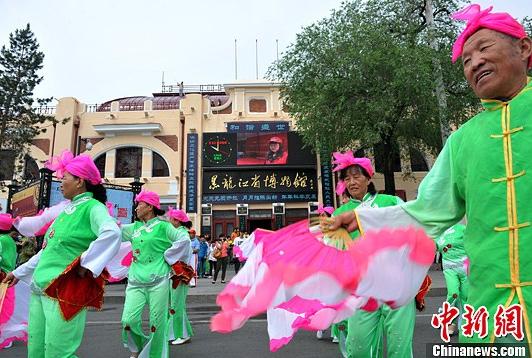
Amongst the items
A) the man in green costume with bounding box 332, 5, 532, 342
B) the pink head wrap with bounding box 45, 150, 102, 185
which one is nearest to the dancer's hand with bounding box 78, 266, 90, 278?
the pink head wrap with bounding box 45, 150, 102, 185

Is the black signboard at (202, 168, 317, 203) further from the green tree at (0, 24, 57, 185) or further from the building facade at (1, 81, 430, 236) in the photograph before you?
the green tree at (0, 24, 57, 185)

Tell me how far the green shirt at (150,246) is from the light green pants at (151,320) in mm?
119

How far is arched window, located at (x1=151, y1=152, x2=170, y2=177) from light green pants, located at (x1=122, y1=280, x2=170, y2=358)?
66.9ft

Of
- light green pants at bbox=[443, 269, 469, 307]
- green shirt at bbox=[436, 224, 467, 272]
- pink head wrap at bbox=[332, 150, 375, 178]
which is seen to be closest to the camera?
pink head wrap at bbox=[332, 150, 375, 178]

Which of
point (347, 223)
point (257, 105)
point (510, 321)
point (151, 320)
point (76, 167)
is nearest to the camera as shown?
point (510, 321)

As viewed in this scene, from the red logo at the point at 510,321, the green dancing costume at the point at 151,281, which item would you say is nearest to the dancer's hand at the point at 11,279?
the green dancing costume at the point at 151,281

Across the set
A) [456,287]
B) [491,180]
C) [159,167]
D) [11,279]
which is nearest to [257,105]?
[159,167]

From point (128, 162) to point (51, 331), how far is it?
2341cm

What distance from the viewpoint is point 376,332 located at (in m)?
3.46

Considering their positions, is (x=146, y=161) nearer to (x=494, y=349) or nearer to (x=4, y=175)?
(x=4, y=175)

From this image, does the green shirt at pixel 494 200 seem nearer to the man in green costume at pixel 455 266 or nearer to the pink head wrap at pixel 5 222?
the man in green costume at pixel 455 266

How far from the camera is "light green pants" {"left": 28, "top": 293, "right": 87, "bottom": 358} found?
3141mm

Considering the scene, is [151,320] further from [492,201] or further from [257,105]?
[257,105]

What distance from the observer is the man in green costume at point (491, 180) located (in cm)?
168
